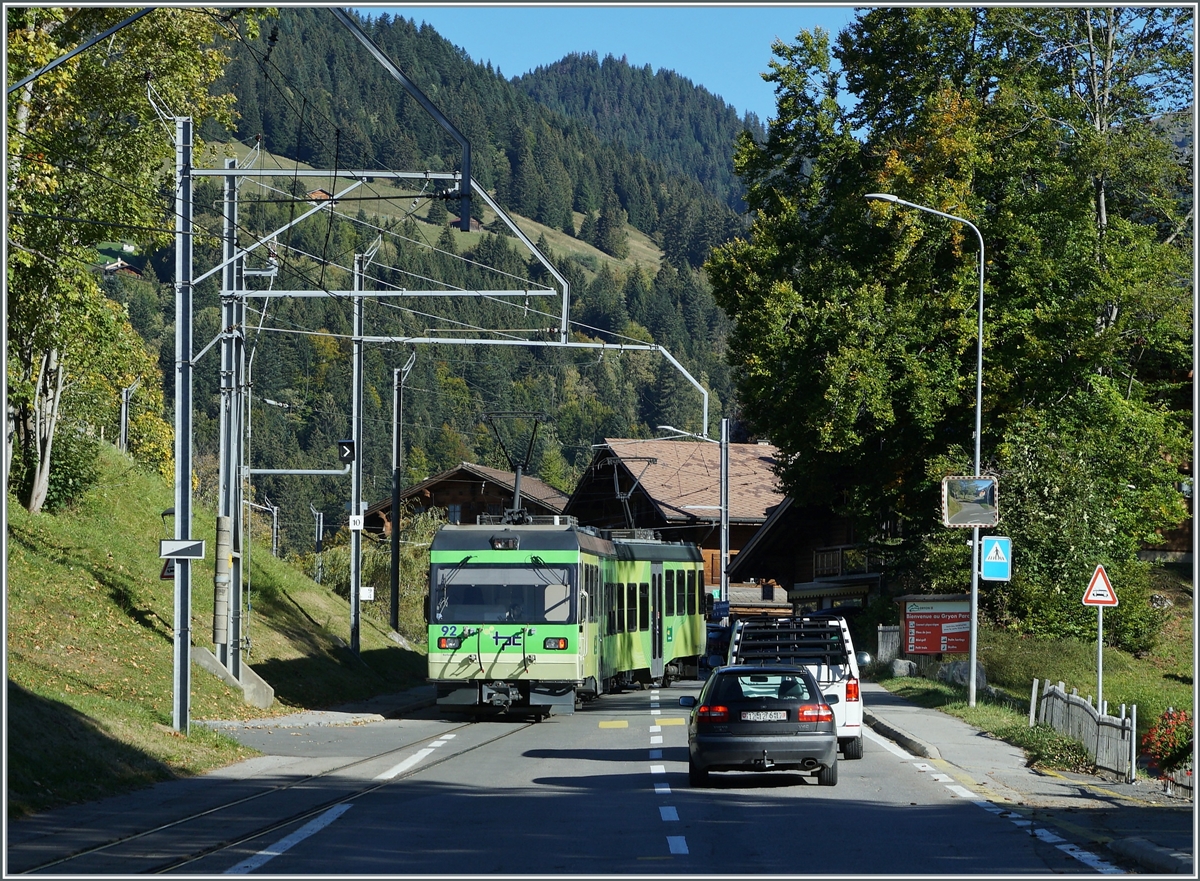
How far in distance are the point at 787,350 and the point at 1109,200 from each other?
11393 mm

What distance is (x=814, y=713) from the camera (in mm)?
16672

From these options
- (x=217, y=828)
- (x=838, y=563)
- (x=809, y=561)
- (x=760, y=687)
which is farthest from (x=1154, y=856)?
(x=809, y=561)

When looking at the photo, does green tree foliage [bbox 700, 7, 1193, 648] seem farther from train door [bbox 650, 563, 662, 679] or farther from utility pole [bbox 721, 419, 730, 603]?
train door [bbox 650, 563, 662, 679]

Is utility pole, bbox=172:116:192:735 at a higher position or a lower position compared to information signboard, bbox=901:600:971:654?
higher

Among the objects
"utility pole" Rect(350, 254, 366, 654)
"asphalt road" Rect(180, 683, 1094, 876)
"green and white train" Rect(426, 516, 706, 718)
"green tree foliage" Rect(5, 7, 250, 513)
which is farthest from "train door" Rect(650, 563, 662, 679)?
"green tree foliage" Rect(5, 7, 250, 513)

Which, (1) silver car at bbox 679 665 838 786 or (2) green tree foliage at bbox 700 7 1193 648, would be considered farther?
(2) green tree foliage at bbox 700 7 1193 648

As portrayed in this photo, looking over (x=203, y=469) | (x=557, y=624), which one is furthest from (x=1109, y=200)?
(x=203, y=469)

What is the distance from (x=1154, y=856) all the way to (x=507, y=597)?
16.2 metres

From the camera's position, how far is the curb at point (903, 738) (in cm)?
2082

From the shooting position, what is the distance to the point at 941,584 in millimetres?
38812

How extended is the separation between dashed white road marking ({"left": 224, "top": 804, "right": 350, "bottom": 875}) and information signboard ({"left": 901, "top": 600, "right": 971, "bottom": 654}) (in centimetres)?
2164

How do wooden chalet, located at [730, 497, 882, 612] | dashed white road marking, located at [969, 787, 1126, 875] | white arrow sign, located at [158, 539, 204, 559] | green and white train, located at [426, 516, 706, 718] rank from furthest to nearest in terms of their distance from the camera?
wooden chalet, located at [730, 497, 882, 612] → green and white train, located at [426, 516, 706, 718] → white arrow sign, located at [158, 539, 204, 559] → dashed white road marking, located at [969, 787, 1126, 875]

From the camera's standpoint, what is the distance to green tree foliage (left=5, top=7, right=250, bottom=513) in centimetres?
2409

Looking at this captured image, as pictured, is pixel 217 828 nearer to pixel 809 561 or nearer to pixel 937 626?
pixel 937 626
